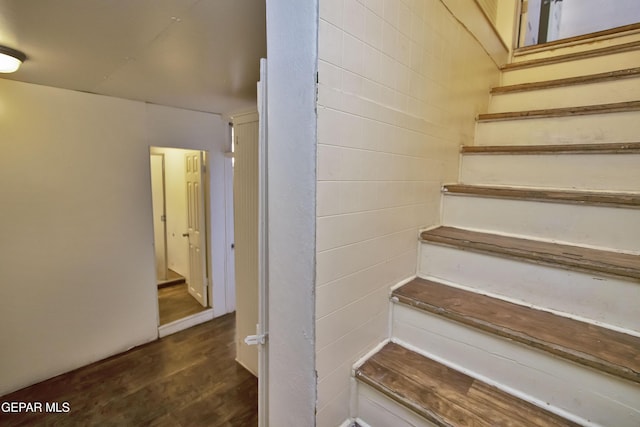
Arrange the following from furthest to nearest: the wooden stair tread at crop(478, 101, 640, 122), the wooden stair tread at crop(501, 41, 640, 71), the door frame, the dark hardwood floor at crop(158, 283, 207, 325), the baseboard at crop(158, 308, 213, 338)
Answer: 1. the dark hardwood floor at crop(158, 283, 207, 325)
2. the door frame
3. the baseboard at crop(158, 308, 213, 338)
4. the wooden stair tread at crop(501, 41, 640, 71)
5. the wooden stair tread at crop(478, 101, 640, 122)

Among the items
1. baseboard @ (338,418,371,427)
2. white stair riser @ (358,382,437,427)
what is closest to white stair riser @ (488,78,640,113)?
white stair riser @ (358,382,437,427)

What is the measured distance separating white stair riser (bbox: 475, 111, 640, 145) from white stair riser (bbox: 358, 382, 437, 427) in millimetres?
1578

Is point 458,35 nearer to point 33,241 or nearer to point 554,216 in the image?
point 554,216

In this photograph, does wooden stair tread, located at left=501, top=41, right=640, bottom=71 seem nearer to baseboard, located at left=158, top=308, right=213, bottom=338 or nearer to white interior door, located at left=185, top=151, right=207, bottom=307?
white interior door, located at left=185, top=151, right=207, bottom=307

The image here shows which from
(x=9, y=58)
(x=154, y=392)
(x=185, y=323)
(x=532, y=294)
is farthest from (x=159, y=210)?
(x=532, y=294)

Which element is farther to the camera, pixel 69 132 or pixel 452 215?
pixel 69 132

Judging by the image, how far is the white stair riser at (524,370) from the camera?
2.70 ft

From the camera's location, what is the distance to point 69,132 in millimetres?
2375

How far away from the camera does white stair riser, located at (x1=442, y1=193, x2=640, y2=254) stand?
3.56 ft

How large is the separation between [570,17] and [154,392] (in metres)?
4.94

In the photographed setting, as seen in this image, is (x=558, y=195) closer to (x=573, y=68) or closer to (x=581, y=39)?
(x=573, y=68)

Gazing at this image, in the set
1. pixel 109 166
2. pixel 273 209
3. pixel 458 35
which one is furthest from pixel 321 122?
pixel 109 166

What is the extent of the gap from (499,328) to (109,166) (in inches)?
123

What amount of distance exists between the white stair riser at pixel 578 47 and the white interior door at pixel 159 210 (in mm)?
4604
